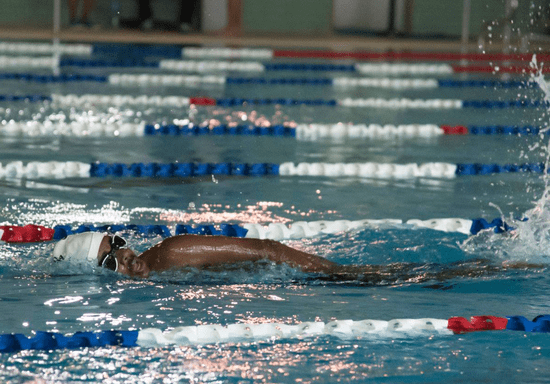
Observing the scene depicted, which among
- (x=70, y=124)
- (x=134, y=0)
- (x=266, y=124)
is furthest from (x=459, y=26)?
(x=70, y=124)

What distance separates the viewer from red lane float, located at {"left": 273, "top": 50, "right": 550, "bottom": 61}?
39.2ft

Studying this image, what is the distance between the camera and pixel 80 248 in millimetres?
3383

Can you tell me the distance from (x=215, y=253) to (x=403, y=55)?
9.44 meters

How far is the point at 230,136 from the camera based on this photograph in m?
6.64

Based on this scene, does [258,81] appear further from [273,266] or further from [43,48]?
[273,266]

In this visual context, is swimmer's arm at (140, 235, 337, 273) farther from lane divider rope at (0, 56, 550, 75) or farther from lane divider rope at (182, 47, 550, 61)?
lane divider rope at (182, 47, 550, 61)

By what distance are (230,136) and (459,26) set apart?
9.38 metres

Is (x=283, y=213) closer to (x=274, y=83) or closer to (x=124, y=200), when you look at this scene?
(x=124, y=200)

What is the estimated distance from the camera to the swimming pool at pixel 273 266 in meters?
2.77

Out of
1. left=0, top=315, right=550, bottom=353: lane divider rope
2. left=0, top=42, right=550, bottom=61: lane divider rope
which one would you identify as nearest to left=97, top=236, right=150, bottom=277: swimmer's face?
left=0, top=315, right=550, bottom=353: lane divider rope

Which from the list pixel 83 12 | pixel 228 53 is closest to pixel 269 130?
pixel 228 53

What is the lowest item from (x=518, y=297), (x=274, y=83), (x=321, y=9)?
(x=518, y=297)

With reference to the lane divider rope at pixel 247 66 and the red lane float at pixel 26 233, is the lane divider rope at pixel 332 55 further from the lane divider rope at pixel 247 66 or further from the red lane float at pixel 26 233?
the red lane float at pixel 26 233

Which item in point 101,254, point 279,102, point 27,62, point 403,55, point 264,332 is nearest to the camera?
point 264,332
